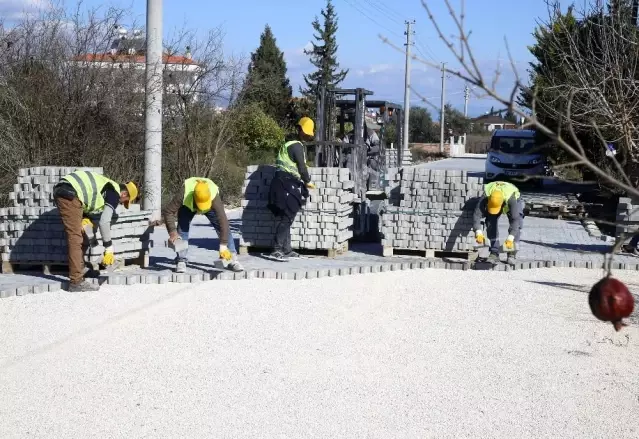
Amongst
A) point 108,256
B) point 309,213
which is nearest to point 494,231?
point 309,213

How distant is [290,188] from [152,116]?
4.05 metres

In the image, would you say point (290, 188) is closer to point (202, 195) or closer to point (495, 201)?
point (202, 195)

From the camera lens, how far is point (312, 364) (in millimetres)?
7582

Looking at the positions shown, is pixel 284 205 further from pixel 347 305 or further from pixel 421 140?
pixel 421 140

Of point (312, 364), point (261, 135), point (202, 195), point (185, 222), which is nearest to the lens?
point (312, 364)

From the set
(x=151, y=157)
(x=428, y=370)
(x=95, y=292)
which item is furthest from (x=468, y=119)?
(x=151, y=157)

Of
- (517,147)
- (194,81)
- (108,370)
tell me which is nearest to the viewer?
(108,370)

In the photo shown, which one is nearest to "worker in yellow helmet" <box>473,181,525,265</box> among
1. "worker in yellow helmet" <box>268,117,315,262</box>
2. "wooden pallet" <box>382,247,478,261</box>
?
"wooden pallet" <box>382,247,478,261</box>

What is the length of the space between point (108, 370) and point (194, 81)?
1376cm

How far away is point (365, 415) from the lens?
6.28 m

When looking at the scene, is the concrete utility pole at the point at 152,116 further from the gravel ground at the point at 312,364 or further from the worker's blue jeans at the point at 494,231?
the worker's blue jeans at the point at 494,231

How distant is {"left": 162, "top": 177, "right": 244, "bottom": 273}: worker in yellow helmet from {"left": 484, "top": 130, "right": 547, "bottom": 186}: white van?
21.2m

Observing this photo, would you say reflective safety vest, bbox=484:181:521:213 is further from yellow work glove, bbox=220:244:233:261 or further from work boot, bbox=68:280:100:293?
work boot, bbox=68:280:100:293

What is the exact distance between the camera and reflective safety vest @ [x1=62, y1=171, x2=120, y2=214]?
10133 millimetres
